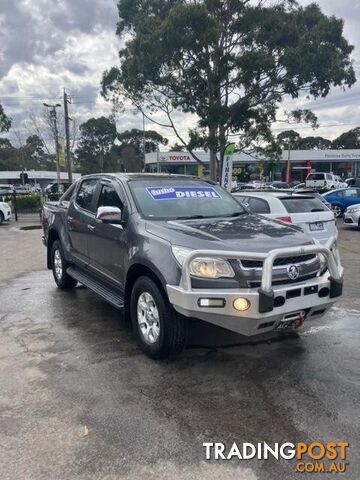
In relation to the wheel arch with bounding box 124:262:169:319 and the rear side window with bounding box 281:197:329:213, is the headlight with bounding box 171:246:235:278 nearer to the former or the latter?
the wheel arch with bounding box 124:262:169:319

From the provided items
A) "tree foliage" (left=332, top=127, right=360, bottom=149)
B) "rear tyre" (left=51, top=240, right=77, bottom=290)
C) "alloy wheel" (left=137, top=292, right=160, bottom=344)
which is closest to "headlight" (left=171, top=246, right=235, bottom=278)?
"alloy wheel" (left=137, top=292, right=160, bottom=344)

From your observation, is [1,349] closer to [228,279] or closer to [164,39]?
[228,279]

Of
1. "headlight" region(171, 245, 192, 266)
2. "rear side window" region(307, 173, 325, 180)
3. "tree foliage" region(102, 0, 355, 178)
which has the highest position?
"tree foliage" region(102, 0, 355, 178)

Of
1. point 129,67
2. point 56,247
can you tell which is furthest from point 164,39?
point 56,247

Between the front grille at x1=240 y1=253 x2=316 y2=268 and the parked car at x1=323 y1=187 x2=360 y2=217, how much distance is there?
57.1 ft

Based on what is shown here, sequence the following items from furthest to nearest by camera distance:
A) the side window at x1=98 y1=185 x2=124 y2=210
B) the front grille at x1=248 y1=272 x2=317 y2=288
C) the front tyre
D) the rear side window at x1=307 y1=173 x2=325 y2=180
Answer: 1. the rear side window at x1=307 y1=173 x2=325 y2=180
2. the side window at x1=98 y1=185 x2=124 y2=210
3. the front tyre
4. the front grille at x1=248 y1=272 x2=317 y2=288

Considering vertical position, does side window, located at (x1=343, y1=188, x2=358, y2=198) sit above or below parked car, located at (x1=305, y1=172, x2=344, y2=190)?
below

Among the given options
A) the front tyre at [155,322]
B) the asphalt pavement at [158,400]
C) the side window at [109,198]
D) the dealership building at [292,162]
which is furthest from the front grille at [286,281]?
the dealership building at [292,162]

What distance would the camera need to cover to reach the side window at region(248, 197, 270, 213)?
832 centimetres

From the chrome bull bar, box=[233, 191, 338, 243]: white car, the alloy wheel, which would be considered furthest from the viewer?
box=[233, 191, 338, 243]: white car

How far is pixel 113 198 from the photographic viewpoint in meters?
5.22

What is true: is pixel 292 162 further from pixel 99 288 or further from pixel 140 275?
pixel 140 275

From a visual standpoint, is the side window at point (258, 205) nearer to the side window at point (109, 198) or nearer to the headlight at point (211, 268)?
the side window at point (109, 198)

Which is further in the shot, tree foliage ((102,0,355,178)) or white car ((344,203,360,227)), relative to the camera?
tree foliage ((102,0,355,178))
